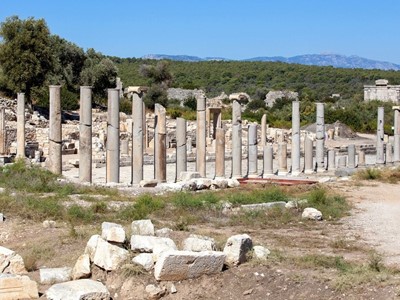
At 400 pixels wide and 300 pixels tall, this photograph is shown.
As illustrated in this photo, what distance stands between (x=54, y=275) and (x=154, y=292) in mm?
1500

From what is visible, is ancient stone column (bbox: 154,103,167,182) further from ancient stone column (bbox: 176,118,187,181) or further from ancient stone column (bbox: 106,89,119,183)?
ancient stone column (bbox: 106,89,119,183)

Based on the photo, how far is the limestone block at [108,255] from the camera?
9.92 m

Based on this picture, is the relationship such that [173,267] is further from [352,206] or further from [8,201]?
[352,206]

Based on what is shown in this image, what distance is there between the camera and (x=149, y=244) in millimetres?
10195

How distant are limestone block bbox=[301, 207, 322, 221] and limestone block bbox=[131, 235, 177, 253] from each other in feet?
17.4

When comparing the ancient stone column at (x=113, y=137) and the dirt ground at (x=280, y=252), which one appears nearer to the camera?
the dirt ground at (x=280, y=252)

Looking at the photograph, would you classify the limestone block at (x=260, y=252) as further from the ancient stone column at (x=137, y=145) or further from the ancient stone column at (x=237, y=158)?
the ancient stone column at (x=237, y=158)

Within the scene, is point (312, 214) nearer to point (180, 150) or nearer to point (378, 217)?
point (378, 217)

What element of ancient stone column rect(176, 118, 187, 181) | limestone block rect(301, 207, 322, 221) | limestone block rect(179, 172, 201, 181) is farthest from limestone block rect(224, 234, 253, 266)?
ancient stone column rect(176, 118, 187, 181)

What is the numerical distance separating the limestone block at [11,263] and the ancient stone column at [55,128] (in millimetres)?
10135

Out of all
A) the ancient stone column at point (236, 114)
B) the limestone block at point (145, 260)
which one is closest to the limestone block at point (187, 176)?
the ancient stone column at point (236, 114)

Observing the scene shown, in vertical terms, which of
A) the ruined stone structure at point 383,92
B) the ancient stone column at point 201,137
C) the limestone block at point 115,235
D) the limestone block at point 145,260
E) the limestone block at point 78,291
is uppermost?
the ruined stone structure at point 383,92

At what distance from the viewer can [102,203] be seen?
15.1 m

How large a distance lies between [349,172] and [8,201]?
13.2 m
